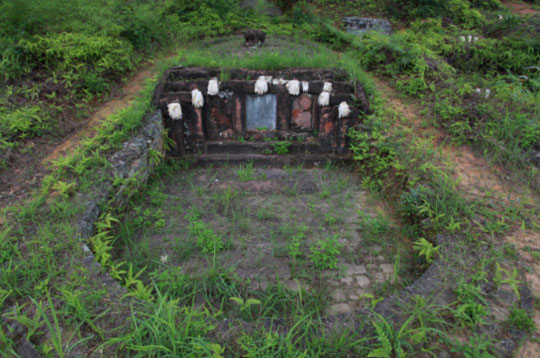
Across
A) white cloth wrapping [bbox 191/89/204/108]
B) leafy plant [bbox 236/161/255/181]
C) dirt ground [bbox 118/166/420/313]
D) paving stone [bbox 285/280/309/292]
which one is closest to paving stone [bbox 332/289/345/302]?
dirt ground [bbox 118/166/420/313]

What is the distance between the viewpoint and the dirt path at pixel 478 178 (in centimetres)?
265

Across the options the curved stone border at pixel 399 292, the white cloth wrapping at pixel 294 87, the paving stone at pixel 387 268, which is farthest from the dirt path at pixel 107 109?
the paving stone at pixel 387 268

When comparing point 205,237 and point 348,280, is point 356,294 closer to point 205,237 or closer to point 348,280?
point 348,280

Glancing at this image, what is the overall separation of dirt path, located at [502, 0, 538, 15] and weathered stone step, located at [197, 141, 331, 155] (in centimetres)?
878

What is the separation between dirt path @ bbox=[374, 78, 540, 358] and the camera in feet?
8.70

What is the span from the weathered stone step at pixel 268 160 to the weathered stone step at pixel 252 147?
0.27 feet

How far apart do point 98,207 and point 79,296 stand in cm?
121

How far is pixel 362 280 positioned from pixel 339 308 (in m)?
0.41

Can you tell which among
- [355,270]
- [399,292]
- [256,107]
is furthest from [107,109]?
[399,292]

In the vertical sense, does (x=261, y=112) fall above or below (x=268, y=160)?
above

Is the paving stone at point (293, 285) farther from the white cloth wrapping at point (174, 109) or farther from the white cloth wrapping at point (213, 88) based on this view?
the white cloth wrapping at point (213, 88)

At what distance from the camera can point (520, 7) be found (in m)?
10.4

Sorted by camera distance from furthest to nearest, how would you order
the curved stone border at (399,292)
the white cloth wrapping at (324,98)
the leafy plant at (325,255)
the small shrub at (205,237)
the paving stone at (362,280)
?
the white cloth wrapping at (324,98) → the small shrub at (205,237) → the leafy plant at (325,255) → the paving stone at (362,280) → the curved stone border at (399,292)

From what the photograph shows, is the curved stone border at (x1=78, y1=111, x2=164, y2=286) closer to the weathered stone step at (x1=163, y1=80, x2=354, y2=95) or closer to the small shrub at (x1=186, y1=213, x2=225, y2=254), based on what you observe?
the weathered stone step at (x1=163, y1=80, x2=354, y2=95)
